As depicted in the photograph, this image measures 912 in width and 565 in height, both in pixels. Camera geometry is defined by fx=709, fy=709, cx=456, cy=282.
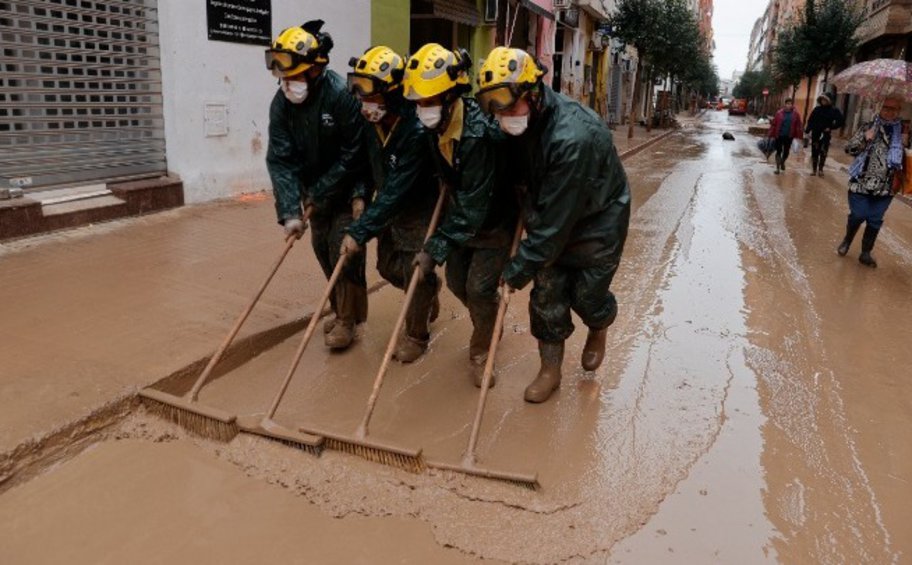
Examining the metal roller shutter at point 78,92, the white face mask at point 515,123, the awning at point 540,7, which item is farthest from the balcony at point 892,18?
the white face mask at point 515,123

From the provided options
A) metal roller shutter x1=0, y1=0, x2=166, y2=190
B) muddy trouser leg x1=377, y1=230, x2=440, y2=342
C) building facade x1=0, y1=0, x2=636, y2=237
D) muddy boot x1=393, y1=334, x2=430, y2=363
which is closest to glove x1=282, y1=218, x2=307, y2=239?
muddy trouser leg x1=377, y1=230, x2=440, y2=342

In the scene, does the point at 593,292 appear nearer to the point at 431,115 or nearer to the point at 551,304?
the point at 551,304

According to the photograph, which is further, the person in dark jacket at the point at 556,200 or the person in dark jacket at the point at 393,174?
the person in dark jacket at the point at 393,174

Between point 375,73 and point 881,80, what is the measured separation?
647cm

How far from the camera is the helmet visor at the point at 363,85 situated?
3.45m

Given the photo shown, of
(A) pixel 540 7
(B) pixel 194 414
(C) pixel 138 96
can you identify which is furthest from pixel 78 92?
(A) pixel 540 7

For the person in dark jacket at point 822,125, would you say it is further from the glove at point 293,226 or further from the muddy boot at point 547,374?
the glove at point 293,226

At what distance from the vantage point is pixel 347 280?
14.1 ft

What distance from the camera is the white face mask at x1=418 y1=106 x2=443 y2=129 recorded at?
3225 mm

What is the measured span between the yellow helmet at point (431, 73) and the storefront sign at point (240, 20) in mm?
5333

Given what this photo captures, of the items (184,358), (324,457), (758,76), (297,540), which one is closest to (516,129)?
(324,457)

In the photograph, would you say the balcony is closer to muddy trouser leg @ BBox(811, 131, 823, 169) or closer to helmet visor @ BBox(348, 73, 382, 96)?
muddy trouser leg @ BBox(811, 131, 823, 169)

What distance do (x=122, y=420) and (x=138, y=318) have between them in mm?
1105

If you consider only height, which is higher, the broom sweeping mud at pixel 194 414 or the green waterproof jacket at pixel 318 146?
the green waterproof jacket at pixel 318 146
